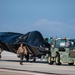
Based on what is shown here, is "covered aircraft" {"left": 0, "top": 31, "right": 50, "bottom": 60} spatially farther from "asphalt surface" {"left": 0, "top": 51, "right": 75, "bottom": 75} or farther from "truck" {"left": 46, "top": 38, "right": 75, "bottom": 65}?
"asphalt surface" {"left": 0, "top": 51, "right": 75, "bottom": 75}

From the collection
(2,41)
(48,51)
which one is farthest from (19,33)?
(48,51)

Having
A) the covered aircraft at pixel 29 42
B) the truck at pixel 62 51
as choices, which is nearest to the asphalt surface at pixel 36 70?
the truck at pixel 62 51

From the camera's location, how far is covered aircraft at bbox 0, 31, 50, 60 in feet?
106

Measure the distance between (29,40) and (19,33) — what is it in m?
3.77

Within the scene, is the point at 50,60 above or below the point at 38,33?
below

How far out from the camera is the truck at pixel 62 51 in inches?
1105

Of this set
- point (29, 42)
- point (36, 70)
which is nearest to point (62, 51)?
point (29, 42)

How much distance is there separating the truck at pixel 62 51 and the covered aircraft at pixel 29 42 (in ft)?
4.54

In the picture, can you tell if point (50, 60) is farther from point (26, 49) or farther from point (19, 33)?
point (19, 33)

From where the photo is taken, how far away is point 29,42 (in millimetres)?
33219

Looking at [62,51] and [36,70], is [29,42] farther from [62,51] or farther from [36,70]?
[36,70]

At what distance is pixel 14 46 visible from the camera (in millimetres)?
34219

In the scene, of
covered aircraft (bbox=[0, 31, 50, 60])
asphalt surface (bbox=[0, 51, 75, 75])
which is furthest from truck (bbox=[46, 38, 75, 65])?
Result: asphalt surface (bbox=[0, 51, 75, 75])

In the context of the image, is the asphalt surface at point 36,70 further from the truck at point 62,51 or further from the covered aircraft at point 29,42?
the covered aircraft at point 29,42
